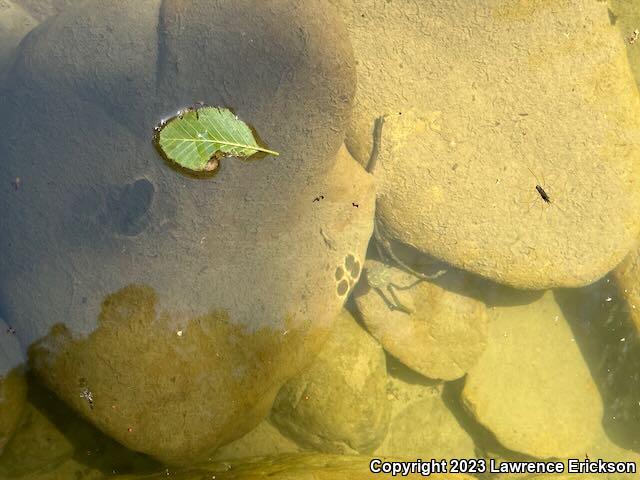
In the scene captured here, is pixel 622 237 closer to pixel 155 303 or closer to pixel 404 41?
pixel 404 41

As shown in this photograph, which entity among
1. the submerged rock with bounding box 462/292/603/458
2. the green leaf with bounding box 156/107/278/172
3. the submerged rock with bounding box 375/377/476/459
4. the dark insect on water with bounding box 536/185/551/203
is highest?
the green leaf with bounding box 156/107/278/172

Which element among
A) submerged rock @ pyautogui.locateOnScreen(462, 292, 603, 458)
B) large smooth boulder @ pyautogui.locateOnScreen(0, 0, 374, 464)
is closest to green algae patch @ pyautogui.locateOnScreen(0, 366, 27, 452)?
large smooth boulder @ pyautogui.locateOnScreen(0, 0, 374, 464)

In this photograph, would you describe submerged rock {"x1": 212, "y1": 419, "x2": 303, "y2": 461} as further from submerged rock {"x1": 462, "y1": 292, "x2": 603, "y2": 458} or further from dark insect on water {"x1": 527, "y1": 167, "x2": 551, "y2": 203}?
dark insect on water {"x1": 527, "y1": 167, "x2": 551, "y2": 203}

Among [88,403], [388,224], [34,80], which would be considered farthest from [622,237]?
[34,80]

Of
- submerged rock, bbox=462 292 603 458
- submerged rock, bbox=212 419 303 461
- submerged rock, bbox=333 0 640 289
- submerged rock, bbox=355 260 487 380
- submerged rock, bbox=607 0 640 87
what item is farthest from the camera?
submerged rock, bbox=462 292 603 458

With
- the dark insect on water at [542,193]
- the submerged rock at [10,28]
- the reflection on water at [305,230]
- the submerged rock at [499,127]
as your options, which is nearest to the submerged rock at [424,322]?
the reflection on water at [305,230]

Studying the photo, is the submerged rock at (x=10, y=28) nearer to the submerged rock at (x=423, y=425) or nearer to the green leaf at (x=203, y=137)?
the green leaf at (x=203, y=137)
